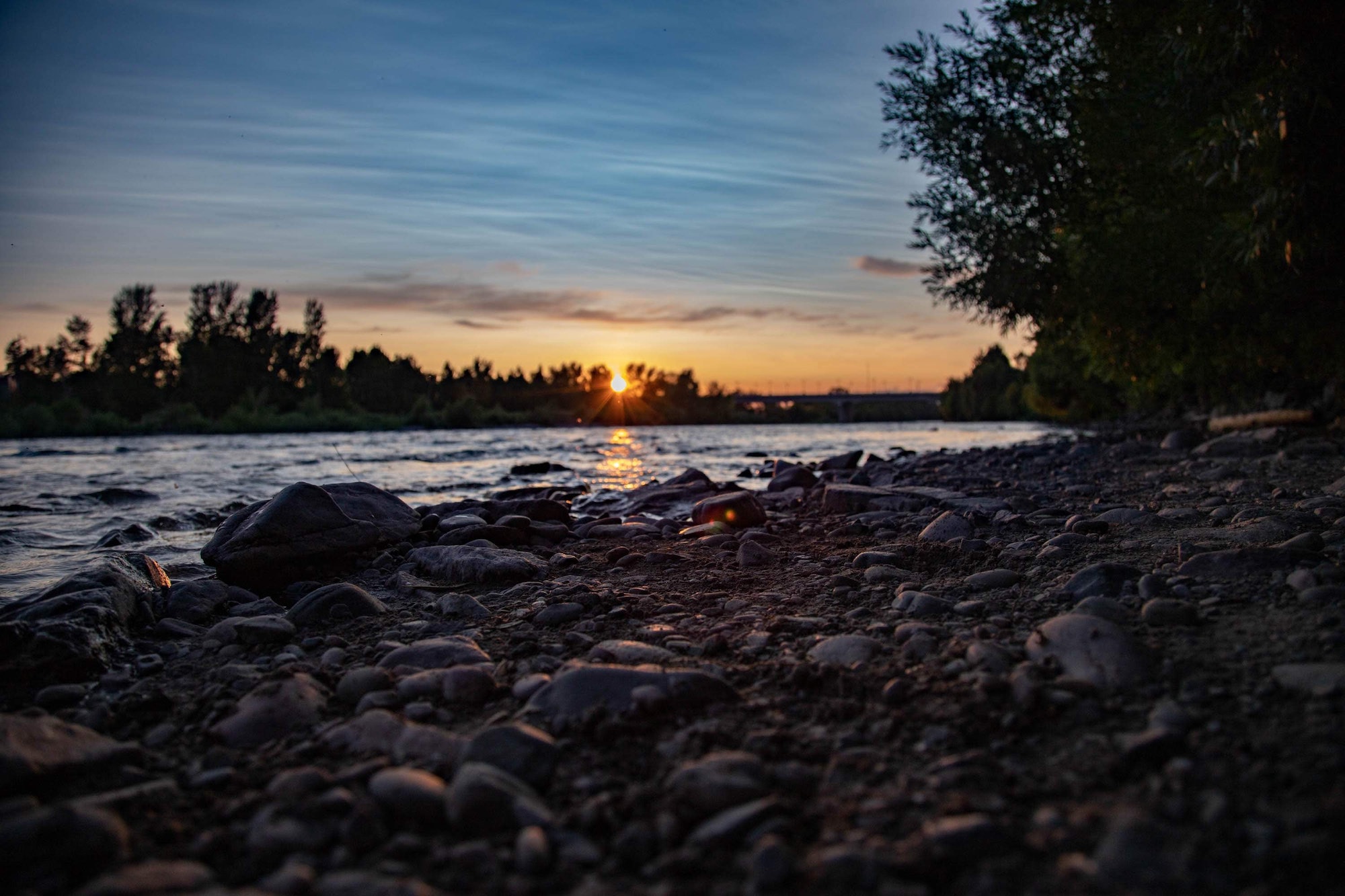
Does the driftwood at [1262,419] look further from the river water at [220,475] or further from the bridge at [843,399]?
the bridge at [843,399]

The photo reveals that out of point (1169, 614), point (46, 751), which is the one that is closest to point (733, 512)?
point (1169, 614)

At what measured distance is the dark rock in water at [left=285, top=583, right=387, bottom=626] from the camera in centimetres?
418

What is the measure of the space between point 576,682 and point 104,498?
11.2m

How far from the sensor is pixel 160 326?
88.2 meters

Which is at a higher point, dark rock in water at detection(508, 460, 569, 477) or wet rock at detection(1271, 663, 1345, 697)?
wet rock at detection(1271, 663, 1345, 697)

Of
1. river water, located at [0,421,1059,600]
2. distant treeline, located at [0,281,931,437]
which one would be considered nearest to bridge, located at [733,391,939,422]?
distant treeline, located at [0,281,931,437]

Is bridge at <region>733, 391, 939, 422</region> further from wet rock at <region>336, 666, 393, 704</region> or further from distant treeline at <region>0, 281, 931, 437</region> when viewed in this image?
wet rock at <region>336, 666, 393, 704</region>

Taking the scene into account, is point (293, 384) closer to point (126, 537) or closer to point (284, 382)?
point (284, 382)

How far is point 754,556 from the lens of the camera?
219 inches

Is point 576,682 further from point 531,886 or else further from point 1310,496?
point 1310,496

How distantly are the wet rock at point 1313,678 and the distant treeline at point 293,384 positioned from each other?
62.7 m

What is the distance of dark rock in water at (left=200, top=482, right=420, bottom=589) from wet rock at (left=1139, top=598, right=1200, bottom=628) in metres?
5.03

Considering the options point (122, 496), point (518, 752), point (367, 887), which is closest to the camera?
point (367, 887)

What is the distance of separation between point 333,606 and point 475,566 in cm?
110
